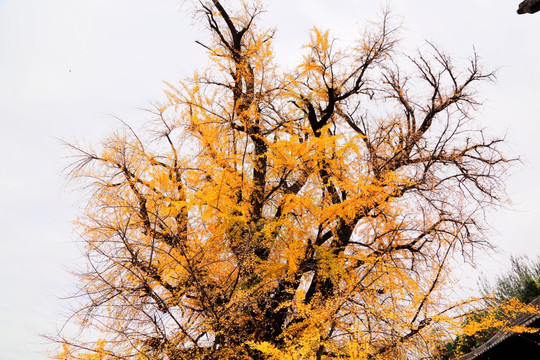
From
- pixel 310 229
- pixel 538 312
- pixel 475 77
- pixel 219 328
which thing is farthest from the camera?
pixel 475 77

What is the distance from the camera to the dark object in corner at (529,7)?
4.35 metres

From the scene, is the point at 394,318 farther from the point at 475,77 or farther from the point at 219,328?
the point at 475,77

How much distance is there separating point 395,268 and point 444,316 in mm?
2553

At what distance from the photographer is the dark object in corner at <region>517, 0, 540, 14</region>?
4348mm

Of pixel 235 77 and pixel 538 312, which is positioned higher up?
pixel 235 77

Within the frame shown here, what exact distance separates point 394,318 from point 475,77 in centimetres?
808

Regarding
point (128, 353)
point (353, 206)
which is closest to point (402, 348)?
point (353, 206)

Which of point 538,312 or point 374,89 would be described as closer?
point 538,312

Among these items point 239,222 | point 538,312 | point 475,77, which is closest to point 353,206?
point 239,222

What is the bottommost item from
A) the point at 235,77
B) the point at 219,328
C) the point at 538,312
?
the point at 538,312

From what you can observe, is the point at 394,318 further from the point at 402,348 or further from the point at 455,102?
the point at 455,102

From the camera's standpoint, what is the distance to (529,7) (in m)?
4.41

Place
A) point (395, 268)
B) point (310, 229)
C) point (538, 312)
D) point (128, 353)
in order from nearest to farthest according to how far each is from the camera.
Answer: point (128, 353)
point (538, 312)
point (395, 268)
point (310, 229)

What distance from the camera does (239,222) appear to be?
9.23 m
